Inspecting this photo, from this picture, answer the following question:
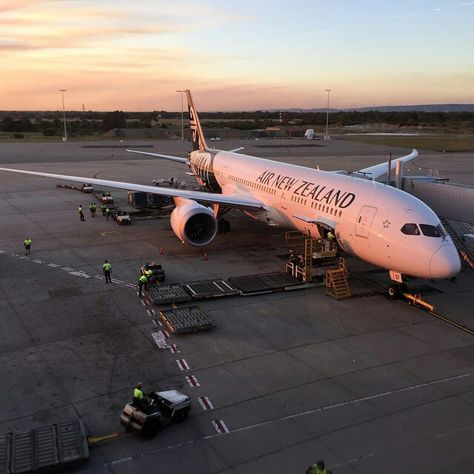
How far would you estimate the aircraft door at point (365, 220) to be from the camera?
18.4 metres

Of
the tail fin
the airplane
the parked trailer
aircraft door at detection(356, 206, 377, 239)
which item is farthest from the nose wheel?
the tail fin

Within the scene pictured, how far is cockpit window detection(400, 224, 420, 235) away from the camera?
17.0 meters

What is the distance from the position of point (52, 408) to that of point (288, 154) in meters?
78.2

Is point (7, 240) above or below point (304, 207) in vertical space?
below

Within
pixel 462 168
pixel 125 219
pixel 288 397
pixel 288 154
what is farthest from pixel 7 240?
pixel 288 154

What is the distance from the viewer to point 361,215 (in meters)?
18.8

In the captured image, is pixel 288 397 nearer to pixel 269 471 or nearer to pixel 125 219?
pixel 269 471

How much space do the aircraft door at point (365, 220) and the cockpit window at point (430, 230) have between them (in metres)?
1.94

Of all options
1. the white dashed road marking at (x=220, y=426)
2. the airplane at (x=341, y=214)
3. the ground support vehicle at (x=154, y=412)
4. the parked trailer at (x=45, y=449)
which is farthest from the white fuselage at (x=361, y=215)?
the parked trailer at (x=45, y=449)

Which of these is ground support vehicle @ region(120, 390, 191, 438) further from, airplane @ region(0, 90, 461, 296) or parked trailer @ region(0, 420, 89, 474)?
airplane @ region(0, 90, 461, 296)

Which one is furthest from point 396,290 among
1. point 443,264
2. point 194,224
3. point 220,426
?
point 220,426

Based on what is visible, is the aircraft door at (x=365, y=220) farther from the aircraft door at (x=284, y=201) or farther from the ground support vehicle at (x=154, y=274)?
the ground support vehicle at (x=154, y=274)

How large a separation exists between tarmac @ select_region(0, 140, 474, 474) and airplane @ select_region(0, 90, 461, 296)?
1.83 m

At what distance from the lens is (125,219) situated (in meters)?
32.4
